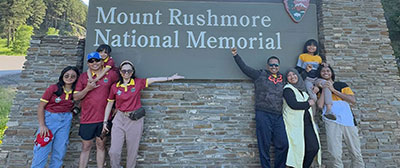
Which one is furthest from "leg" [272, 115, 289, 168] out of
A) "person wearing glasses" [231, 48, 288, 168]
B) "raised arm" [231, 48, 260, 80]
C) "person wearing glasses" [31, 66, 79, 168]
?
"person wearing glasses" [31, 66, 79, 168]

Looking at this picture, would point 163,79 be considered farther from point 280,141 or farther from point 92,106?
point 280,141

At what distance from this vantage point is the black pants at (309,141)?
10.7 feet

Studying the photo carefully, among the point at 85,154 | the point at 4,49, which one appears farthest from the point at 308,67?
the point at 4,49

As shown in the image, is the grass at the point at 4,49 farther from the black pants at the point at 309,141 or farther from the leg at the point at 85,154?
the black pants at the point at 309,141

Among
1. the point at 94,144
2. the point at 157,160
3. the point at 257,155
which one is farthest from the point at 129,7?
the point at 257,155

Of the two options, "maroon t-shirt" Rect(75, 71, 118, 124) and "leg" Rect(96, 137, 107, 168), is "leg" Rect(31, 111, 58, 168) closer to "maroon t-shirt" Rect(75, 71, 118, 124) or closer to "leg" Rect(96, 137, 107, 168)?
"maroon t-shirt" Rect(75, 71, 118, 124)

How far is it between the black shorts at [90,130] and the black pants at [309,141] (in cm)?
306

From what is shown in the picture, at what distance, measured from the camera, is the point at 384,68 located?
4.26m

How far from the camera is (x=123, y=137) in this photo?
3.28m

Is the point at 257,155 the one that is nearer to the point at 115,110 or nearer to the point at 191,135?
the point at 191,135

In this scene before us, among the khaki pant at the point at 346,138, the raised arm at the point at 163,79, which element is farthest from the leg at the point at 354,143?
the raised arm at the point at 163,79

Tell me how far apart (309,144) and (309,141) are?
0.04 metres

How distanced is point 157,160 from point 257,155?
171 centimetres

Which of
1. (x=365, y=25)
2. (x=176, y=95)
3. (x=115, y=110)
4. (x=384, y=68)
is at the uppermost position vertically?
(x=365, y=25)
